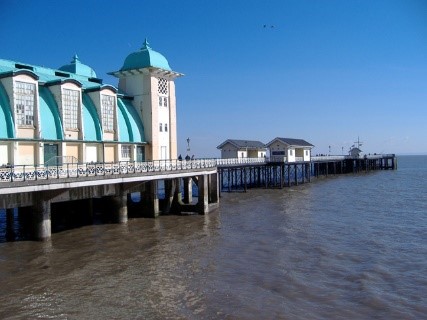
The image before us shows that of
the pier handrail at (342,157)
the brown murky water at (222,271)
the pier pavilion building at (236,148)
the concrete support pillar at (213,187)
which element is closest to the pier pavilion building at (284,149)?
the pier pavilion building at (236,148)

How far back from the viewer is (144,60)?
108 feet

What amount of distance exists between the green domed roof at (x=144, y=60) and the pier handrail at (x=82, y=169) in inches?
325

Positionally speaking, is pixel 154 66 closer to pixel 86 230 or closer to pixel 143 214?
pixel 143 214

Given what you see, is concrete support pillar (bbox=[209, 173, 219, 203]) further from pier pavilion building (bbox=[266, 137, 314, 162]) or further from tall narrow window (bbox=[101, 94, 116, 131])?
pier pavilion building (bbox=[266, 137, 314, 162])

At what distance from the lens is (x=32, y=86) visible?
23.9 metres

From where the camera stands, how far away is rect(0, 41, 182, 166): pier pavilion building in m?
23.1

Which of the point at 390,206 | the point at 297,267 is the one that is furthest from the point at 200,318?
the point at 390,206

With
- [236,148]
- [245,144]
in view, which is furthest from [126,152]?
[245,144]

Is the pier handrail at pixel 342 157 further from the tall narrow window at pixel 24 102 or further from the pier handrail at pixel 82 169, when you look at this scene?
the tall narrow window at pixel 24 102

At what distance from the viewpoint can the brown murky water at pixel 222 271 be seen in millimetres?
12453

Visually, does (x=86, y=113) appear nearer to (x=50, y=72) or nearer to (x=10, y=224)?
(x=50, y=72)

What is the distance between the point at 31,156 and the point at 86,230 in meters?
5.46

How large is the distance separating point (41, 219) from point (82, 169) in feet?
10.7

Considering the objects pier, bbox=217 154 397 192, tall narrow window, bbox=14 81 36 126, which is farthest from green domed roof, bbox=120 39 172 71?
pier, bbox=217 154 397 192
